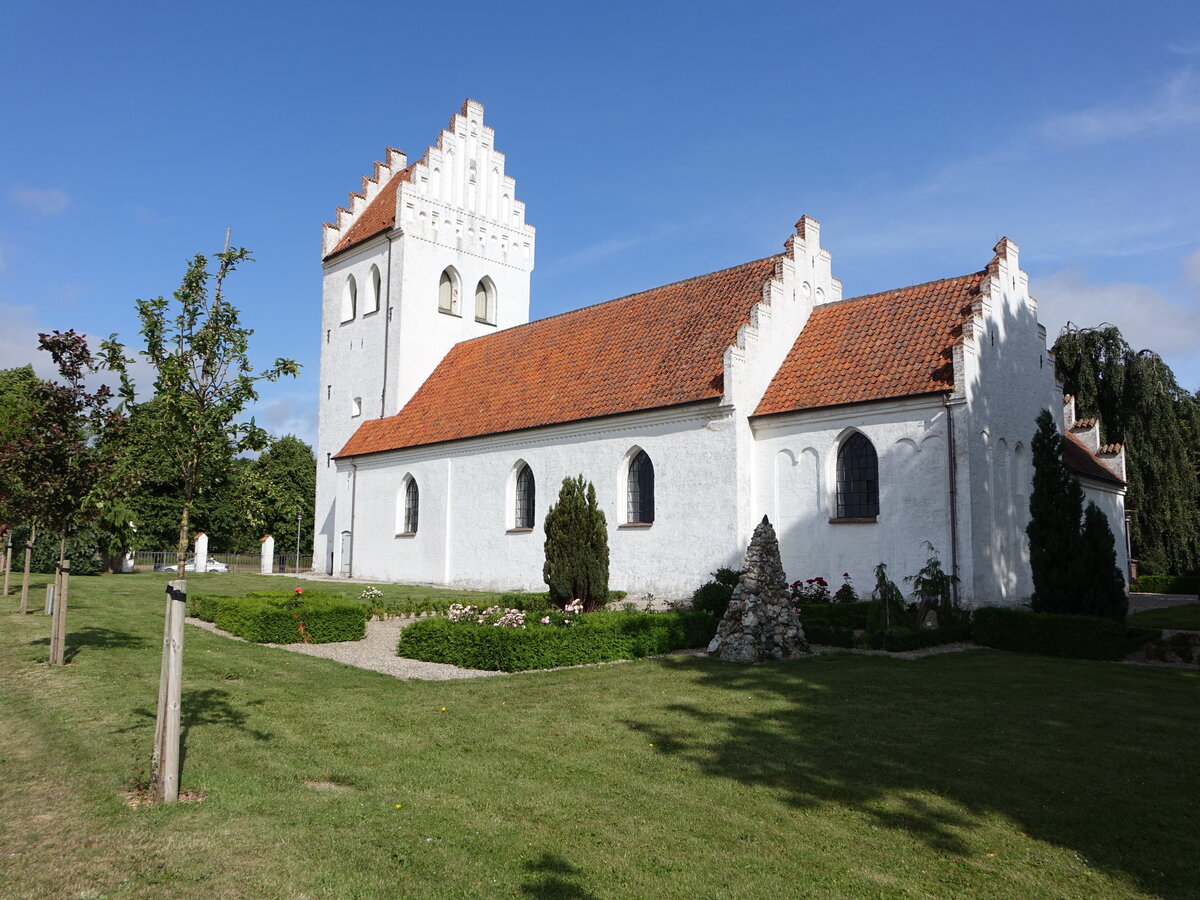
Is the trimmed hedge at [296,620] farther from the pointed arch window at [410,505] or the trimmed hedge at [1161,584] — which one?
the trimmed hedge at [1161,584]

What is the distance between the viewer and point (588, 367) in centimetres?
2714

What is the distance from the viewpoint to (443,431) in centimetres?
2995

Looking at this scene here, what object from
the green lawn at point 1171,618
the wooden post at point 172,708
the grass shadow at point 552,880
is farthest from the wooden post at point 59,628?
the green lawn at point 1171,618

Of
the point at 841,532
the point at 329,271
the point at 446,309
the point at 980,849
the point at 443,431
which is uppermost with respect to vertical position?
the point at 329,271

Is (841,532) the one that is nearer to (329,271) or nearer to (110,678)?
(110,678)

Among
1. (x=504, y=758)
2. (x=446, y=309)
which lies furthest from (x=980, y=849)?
(x=446, y=309)

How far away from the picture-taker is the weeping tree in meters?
34.4

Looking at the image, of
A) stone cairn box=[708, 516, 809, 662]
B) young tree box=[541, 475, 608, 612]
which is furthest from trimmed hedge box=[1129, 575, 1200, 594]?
young tree box=[541, 475, 608, 612]

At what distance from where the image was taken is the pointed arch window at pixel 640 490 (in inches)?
945

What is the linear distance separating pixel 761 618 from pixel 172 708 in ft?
32.4

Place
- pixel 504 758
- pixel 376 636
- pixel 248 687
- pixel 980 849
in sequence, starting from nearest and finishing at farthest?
pixel 980 849
pixel 504 758
pixel 248 687
pixel 376 636

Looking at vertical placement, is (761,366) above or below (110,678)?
above

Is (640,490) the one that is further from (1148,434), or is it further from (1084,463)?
(1148,434)

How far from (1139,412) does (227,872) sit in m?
38.9
